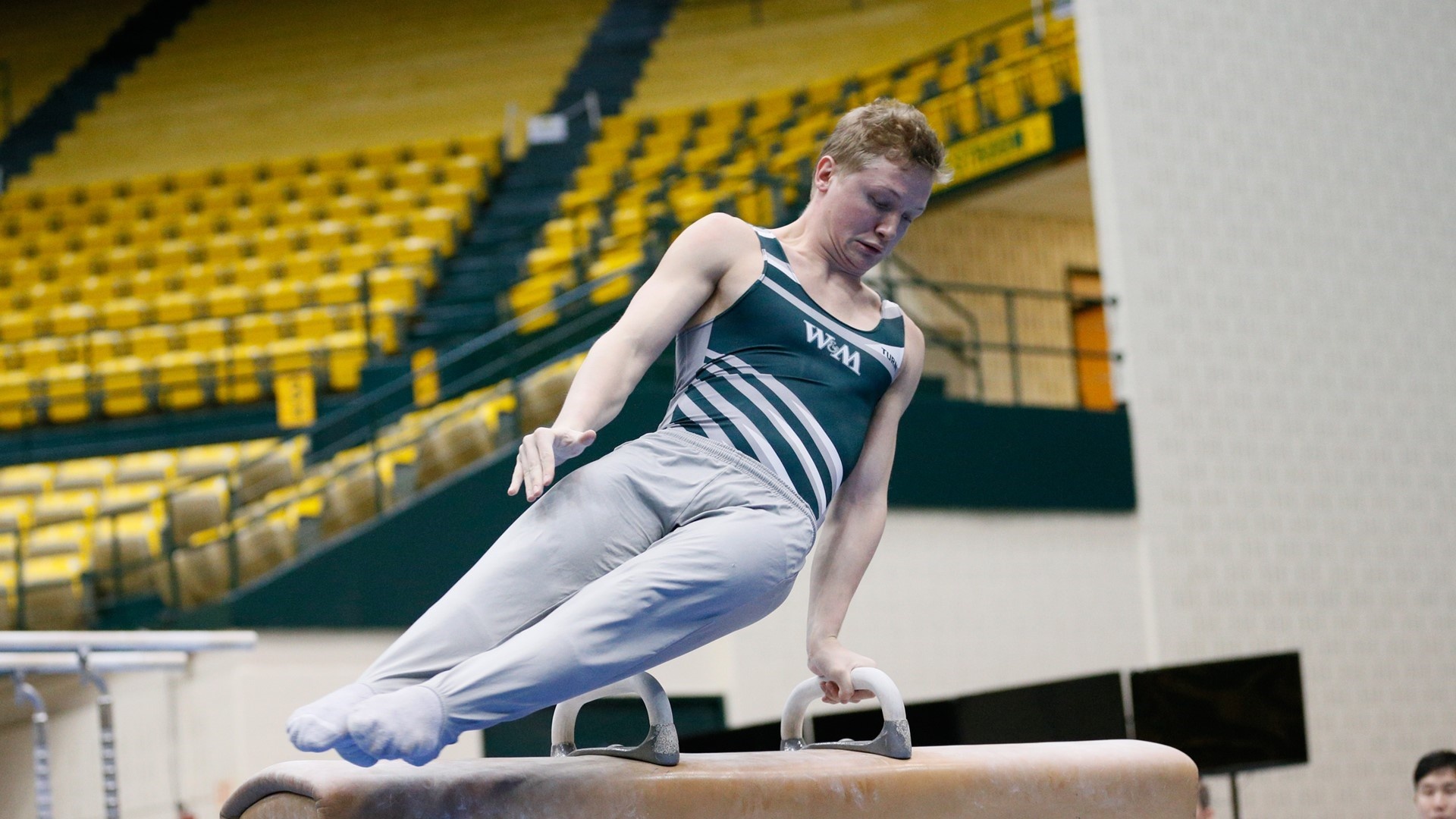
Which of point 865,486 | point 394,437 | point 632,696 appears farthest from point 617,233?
point 865,486

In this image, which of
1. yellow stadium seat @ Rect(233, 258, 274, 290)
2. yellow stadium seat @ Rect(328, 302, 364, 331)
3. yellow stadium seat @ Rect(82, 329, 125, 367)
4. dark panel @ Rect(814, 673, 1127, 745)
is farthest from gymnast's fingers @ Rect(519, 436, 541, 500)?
yellow stadium seat @ Rect(233, 258, 274, 290)

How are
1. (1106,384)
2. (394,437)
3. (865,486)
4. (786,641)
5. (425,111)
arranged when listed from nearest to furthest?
(865,486)
(786,641)
(394,437)
(1106,384)
(425,111)

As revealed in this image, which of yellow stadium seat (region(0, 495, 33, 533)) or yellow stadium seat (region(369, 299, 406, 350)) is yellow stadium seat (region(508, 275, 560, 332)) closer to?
yellow stadium seat (region(369, 299, 406, 350))

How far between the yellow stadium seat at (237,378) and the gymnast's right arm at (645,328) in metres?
9.50

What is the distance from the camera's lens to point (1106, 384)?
14.3 metres

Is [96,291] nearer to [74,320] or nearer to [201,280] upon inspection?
[74,320]

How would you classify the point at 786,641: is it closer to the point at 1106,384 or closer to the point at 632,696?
the point at 632,696

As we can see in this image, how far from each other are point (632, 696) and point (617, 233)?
554cm

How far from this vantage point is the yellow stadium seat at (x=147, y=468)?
10891 millimetres

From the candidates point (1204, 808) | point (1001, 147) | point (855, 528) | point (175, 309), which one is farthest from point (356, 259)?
point (855, 528)

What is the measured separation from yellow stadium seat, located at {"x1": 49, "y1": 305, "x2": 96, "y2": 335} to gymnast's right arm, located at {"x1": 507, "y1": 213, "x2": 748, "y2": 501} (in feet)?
38.8

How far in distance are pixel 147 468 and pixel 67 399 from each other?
177 centimetres

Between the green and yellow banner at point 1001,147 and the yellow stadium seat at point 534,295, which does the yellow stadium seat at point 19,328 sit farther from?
the green and yellow banner at point 1001,147

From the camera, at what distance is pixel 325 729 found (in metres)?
2.29
